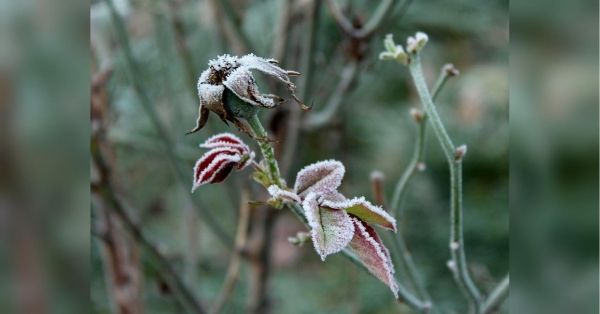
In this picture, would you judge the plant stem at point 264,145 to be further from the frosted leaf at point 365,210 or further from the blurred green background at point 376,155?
the blurred green background at point 376,155

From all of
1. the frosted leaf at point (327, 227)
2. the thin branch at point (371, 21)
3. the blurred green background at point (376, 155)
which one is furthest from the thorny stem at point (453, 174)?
the blurred green background at point (376, 155)

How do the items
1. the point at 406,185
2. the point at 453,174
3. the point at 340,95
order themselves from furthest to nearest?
the point at 340,95
the point at 406,185
the point at 453,174

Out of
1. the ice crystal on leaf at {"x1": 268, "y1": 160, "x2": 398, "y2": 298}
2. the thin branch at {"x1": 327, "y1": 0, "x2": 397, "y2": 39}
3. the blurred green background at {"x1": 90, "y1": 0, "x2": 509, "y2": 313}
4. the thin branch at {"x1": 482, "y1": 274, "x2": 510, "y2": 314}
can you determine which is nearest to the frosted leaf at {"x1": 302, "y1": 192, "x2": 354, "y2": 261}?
the ice crystal on leaf at {"x1": 268, "y1": 160, "x2": 398, "y2": 298}

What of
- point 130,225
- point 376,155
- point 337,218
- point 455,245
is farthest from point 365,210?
point 376,155

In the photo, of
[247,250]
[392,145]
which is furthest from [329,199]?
[392,145]

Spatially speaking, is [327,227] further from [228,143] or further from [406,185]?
[406,185]

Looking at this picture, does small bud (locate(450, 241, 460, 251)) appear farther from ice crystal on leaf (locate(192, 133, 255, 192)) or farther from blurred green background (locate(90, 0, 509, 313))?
blurred green background (locate(90, 0, 509, 313))

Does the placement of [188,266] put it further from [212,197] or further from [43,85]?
[43,85]
